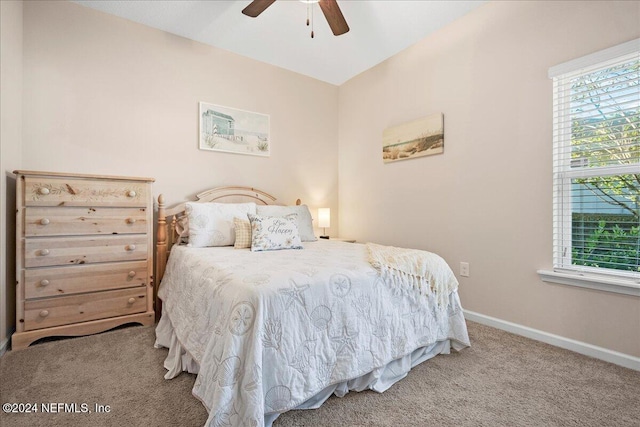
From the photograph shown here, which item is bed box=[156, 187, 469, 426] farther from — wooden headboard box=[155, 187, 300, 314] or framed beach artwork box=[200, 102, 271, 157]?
framed beach artwork box=[200, 102, 271, 157]

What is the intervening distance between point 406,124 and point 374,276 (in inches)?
80.5

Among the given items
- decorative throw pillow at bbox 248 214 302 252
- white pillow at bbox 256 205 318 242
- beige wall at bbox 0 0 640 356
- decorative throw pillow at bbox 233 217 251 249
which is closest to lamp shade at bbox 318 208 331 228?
beige wall at bbox 0 0 640 356

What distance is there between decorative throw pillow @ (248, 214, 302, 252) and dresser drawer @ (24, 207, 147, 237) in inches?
36.0

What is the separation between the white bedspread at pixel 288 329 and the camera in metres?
1.12

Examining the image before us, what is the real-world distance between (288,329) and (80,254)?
1865 millimetres

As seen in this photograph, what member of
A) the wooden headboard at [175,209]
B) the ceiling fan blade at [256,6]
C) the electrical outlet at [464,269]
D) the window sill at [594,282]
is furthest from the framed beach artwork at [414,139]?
the ceiling fan blade at [256,6]

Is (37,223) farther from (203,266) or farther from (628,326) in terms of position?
(628,326)

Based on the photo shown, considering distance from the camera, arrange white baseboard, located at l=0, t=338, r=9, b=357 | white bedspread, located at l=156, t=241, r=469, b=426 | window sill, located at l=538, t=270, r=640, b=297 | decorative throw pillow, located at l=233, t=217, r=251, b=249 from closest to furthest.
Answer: white bedspread, located at l=156, t=241, r=469, b=426, window sill, located at l=538, t=270, r=640, b=297, white baseboard, located at l=0, t=338, r=9, b=357, decorative throw pillow, located at l=233, t=217, r=251, b=249

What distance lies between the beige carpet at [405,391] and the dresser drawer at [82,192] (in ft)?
3.26

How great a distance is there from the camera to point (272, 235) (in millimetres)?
2348

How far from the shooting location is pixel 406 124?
3.09 metres

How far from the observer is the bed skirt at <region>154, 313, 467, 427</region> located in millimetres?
1404

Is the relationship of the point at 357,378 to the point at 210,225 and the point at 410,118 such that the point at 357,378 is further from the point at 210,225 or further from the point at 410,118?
the point at 410,118

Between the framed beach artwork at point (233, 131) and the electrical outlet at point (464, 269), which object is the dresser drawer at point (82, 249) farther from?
the electrical outlet at point (464, 269)
